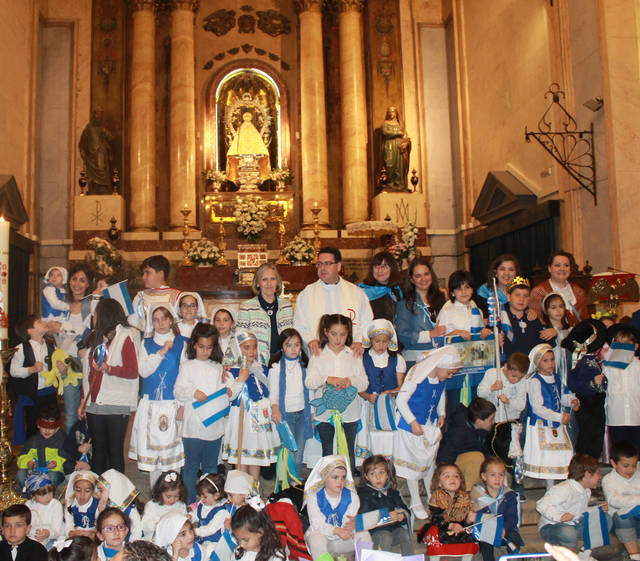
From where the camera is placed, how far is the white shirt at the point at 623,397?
19.4 ft

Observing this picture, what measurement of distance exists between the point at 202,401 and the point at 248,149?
12.4 m

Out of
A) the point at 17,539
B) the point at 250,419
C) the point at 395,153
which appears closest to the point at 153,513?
the point at 17,539

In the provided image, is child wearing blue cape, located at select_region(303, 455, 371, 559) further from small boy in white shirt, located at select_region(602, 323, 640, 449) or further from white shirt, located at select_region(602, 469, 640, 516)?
small boy in white shirt, located at select_region(602, 323, 640, 449)

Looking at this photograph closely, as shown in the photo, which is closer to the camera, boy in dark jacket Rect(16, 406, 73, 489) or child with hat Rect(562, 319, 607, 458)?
boy in dark jacket Rect(16, 406, 73, 489)

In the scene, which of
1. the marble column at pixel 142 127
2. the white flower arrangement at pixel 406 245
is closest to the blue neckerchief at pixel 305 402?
the white flower arrangement at pixel 406 245

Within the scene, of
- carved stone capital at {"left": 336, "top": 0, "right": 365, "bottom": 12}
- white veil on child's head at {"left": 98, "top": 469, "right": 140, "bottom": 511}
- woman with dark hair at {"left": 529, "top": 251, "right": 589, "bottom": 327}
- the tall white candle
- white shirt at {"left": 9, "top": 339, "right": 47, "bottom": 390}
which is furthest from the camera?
carved stone capital at {"left": 336, "top": 0, "right": 365, "bottom": 12}

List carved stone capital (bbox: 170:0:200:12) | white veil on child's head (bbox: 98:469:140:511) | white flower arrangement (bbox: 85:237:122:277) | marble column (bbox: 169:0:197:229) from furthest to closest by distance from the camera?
carved stone capital (bbox: 170:0:200:12) → marble column (bbox: 169:0:197:229) → white flower arrangement (bbox: 85:237:122:277) → white veil on child's head (bbox: 98:469:140:511)

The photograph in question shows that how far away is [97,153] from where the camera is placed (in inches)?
594

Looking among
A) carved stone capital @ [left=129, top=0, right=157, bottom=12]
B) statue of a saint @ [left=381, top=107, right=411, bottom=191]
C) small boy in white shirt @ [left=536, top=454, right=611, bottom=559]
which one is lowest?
small boy in white shirt @ [left=536, top=454, right=611, bottom=559]

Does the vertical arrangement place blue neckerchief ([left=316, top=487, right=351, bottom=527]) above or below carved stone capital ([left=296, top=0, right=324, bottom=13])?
below

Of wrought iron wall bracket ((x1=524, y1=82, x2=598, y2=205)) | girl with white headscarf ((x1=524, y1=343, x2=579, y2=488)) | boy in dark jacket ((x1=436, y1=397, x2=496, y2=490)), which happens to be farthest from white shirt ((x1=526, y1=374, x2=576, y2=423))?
wrought iron wall bracket ((x1=524, y1=82, x2=598, y2=205))

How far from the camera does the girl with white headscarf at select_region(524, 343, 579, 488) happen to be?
17.8 feet

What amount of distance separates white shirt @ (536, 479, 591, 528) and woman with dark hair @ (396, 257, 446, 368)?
5.93 feet

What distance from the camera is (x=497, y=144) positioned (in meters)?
13.7
